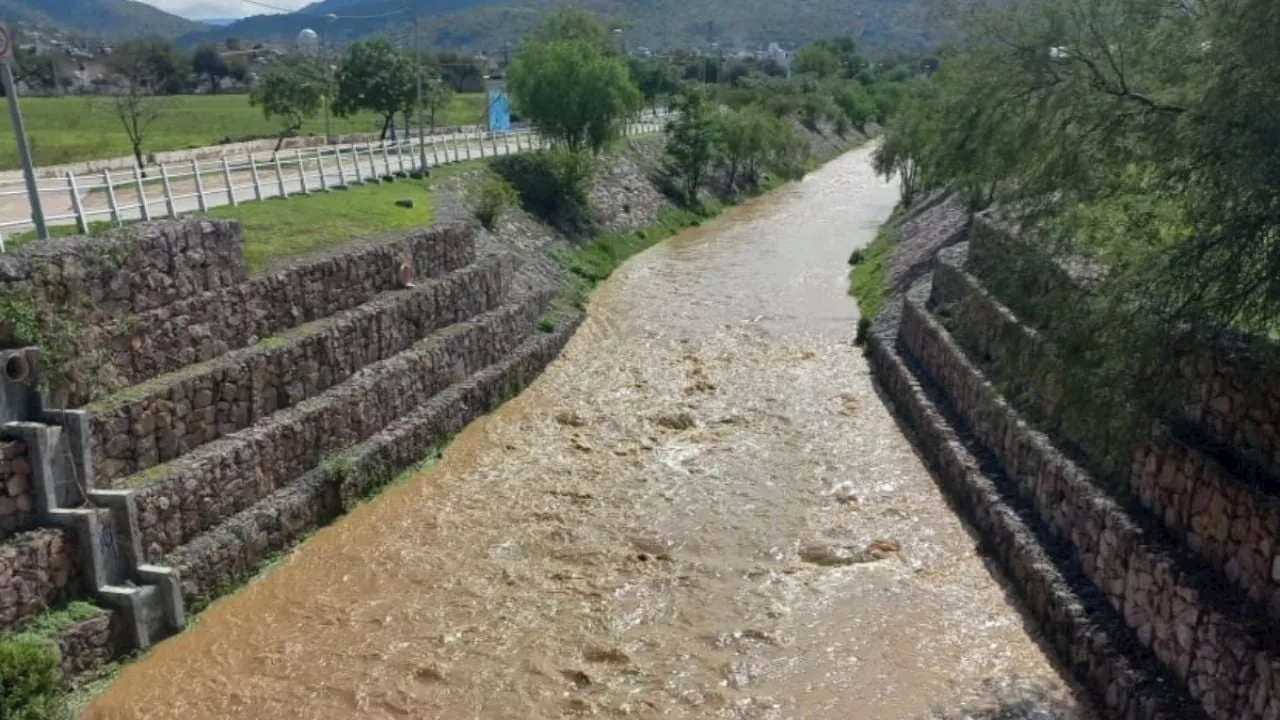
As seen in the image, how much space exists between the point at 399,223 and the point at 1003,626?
17874mm

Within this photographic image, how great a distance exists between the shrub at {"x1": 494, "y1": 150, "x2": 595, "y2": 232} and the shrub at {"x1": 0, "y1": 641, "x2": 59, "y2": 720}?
1109 inches

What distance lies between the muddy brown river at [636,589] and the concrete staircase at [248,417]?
2.27 feet

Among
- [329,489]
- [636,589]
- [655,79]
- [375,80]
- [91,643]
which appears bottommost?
[636,589]

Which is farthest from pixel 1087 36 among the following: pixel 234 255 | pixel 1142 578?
pixel 234 255

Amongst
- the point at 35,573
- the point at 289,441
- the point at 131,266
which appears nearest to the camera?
the point at 35,573

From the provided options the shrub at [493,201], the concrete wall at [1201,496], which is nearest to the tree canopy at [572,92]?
the shrub at [493,201]

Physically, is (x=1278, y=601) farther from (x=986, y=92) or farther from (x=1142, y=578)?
(x=986, y=92)

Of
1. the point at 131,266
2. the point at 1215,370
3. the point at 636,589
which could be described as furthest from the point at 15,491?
the point at 1215,370

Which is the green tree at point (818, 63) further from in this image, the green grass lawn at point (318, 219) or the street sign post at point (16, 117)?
the street sign post at point (16, 117)

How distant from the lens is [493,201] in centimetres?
3409

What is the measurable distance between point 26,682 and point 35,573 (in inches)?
66.9

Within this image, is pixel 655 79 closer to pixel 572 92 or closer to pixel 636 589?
pixel 572 92

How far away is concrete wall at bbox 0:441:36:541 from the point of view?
502 inches

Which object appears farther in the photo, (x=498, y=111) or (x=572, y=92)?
(x=498, y=111)
